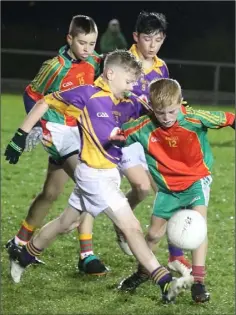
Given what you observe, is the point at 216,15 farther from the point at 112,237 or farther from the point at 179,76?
the point at 112,237

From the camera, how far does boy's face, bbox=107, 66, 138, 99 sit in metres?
5.34

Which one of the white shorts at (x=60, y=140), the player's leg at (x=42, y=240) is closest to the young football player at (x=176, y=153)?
the player's leg at (x=42, y=240)

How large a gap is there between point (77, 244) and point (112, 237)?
0.39m

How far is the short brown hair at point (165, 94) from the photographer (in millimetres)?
5203

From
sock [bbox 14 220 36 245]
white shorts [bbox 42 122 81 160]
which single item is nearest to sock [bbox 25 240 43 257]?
sock [bbox 14 220 36 245]

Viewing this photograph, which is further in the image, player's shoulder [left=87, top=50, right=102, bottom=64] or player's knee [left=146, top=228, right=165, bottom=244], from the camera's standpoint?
player's shoulder [left=87, top=50, right=102, bottom=64]

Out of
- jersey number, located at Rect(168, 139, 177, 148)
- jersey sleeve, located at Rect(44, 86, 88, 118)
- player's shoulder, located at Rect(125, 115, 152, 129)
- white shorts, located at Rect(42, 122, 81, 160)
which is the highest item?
jersey sleeve, located at Rect(44, 86, 88, 118)

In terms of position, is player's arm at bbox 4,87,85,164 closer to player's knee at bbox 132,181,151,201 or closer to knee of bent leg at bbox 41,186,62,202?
knee of bent leg at bbox 41,186,62,202

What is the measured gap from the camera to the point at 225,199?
30.4 ft

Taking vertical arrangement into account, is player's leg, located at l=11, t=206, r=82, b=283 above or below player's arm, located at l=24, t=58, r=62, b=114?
below

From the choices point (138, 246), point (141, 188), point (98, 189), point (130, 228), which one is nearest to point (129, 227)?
point (130, 228)

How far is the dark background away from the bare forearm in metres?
18.3

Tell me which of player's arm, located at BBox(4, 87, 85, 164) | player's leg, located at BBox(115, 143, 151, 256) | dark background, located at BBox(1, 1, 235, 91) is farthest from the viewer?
dark background, located at BBox(1, 1, 235, 91)

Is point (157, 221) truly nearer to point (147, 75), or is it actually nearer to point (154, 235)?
point (154, 235)
